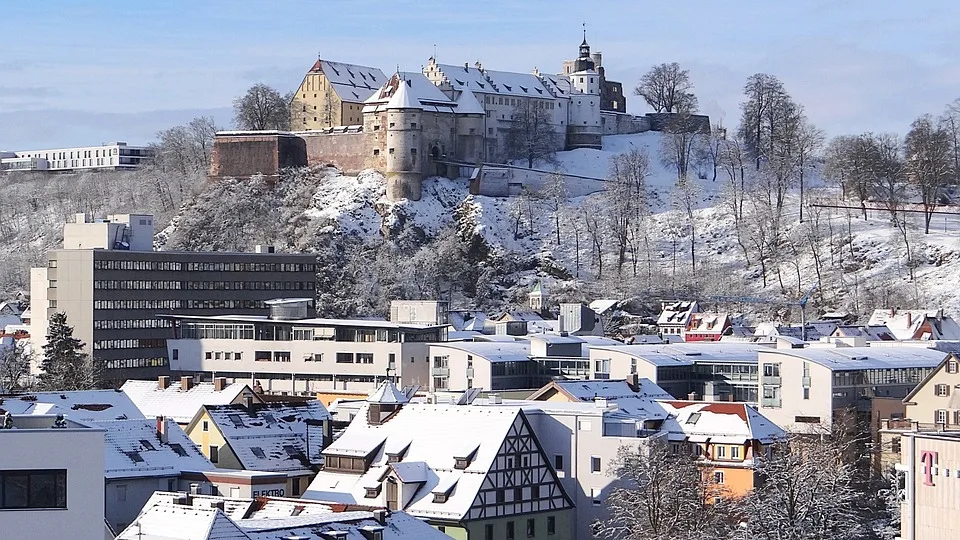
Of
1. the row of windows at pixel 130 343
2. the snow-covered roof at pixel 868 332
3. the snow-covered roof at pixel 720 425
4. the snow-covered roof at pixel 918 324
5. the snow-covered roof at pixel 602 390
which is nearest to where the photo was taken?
the snow-covered roof at pixel 720 425

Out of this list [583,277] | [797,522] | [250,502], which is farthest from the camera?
[583,277]

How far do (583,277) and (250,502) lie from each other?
3453 inches

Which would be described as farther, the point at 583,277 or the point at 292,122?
the point at 292,122

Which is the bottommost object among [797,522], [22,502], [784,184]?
[797,522]

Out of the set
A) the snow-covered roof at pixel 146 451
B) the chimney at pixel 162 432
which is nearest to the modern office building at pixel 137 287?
the chimney at pixel 162 432

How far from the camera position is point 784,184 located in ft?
431

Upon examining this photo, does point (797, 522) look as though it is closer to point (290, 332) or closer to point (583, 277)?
point (290, 332)

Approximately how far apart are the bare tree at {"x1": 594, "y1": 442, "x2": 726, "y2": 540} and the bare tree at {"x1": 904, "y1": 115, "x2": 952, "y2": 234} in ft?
242

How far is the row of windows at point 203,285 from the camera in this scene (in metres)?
102

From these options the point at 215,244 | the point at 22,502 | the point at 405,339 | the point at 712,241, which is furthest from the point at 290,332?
the point at 22,502

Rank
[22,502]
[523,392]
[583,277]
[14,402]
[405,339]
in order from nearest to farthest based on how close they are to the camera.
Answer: [22,502], [14,402], [523,392], [405,339], [583,277]

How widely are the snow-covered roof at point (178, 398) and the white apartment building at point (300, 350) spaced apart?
80.8 ft

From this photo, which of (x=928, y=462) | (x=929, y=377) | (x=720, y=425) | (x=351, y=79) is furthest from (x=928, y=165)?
(x=928, y=462)

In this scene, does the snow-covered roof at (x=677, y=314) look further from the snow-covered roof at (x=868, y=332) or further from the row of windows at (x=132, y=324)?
the row of windows at (x=132, y=324)
